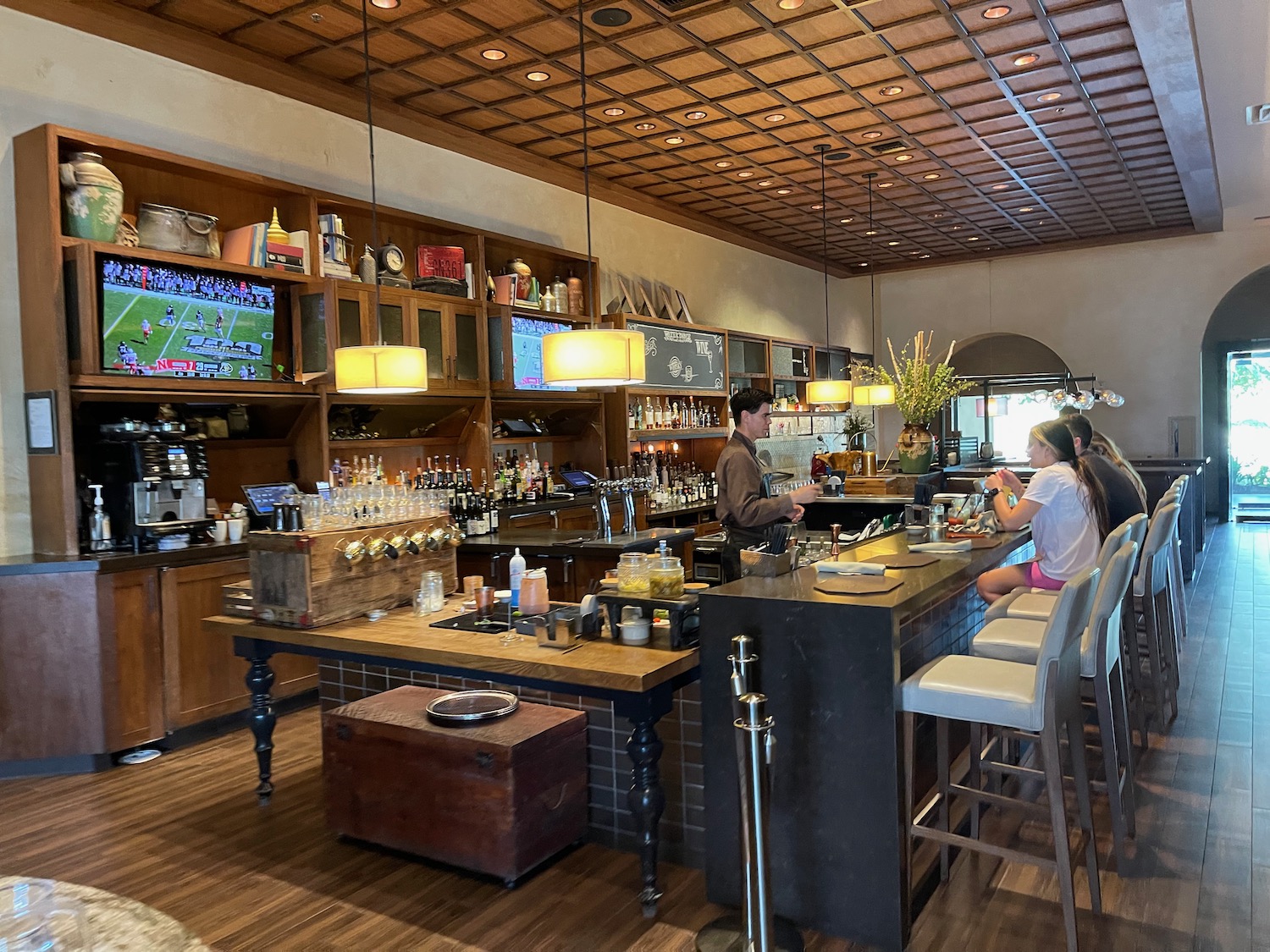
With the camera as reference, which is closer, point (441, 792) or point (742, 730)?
point (742, 730)

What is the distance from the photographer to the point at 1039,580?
4402 mm

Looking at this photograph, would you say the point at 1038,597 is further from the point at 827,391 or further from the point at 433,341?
the point at 433,341

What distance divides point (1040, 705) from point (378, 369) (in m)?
2.76

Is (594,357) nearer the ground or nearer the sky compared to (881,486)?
nearer the sky

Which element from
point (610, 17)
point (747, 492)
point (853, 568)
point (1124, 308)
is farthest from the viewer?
point (1124, 308)

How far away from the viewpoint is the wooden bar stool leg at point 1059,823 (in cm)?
258

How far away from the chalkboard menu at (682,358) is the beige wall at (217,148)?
0.73 m

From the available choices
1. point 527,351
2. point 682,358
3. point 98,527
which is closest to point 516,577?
point 98,527

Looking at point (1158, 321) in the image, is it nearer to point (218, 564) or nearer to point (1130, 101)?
point (1130, 101)

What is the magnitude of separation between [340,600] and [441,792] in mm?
873

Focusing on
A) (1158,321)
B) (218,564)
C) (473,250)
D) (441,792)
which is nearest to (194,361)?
(218,564)

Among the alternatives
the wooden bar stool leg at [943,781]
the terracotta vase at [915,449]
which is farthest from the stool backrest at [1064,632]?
the terracotta vase at [915,449]

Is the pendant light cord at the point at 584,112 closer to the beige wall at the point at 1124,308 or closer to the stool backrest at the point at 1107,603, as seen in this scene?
the stool backrest at the point at 1107,603

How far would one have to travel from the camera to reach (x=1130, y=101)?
6.54 metres
